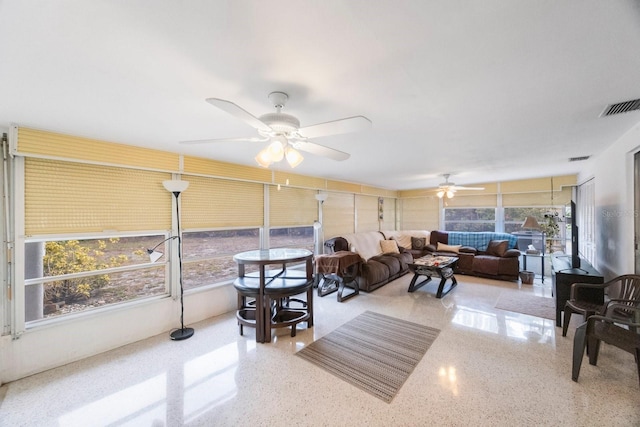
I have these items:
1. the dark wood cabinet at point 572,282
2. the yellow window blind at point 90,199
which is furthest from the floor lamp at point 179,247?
the dark wood cabinet at point 572,282

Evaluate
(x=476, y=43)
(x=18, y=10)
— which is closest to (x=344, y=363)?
(x=476, y=43)

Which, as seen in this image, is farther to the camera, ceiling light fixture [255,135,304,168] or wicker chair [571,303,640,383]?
wicker chair [571,303,640,383]

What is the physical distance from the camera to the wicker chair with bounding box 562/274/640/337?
7.55 ft

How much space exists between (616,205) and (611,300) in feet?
4.27

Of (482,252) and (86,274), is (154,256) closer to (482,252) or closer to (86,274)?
(86,274)

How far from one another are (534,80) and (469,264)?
5.05 meters

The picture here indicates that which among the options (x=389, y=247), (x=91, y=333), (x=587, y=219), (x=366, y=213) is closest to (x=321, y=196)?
(x=366, y=213)

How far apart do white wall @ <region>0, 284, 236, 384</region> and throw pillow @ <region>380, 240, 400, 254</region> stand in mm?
4104

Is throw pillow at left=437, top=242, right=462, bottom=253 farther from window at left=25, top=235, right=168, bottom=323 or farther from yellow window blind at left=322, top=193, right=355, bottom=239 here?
window at left=25, top=235, right=168, bottom=323

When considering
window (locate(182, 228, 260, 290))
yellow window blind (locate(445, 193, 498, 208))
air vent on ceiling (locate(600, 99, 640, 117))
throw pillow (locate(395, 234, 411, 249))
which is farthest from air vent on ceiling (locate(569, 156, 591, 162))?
window (locate(182, 228, 260, 290))

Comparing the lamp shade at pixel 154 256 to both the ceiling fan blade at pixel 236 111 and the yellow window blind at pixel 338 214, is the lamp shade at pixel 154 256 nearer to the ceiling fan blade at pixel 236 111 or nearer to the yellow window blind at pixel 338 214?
the ceiling fan blade at pixel 236 111

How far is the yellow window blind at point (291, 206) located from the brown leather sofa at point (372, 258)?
0.74 m

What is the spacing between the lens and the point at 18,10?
3.18ft

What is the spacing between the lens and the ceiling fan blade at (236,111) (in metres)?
1.23
